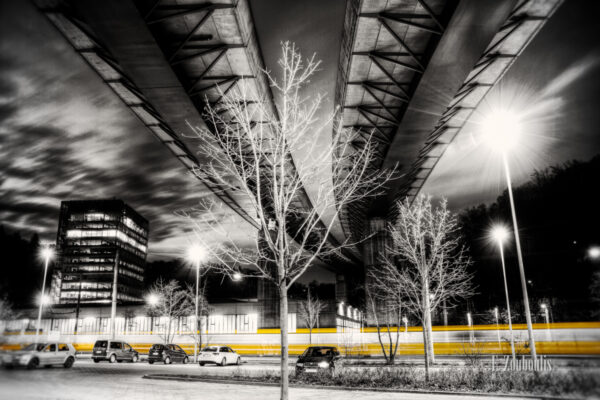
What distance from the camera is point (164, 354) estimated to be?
103 feet

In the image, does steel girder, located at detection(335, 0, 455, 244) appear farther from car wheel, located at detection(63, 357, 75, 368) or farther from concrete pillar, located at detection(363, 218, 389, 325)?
car wheel, located at detection(63, 357, 75, 368)

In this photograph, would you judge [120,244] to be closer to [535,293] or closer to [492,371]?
[535,293]

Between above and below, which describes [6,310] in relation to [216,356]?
above

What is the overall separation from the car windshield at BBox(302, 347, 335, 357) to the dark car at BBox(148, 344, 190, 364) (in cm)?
1581

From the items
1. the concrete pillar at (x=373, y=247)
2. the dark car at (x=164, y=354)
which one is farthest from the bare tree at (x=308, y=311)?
the dark car at (x=164, y=354)

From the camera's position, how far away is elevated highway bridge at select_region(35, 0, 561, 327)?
10.4m

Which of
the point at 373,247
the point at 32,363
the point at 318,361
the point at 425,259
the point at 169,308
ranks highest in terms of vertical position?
the point at 373,247

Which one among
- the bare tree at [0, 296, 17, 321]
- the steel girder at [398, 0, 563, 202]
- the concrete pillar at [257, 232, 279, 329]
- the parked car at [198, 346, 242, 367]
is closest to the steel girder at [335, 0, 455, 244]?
the steel girder at [398, 0, 563, 202]

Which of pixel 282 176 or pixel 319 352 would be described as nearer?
pixel 282 176

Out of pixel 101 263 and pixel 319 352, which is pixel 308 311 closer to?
pixel 319 352

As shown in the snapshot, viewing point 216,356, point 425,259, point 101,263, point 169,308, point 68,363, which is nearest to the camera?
point 425,259

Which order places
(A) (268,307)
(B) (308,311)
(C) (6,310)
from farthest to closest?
(B) (308,311) → (A) (268,307) → (C) (6,310)

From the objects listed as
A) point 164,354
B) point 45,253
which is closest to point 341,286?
point 164,354

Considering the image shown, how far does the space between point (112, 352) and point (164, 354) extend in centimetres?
423
